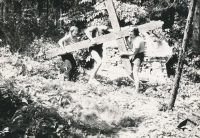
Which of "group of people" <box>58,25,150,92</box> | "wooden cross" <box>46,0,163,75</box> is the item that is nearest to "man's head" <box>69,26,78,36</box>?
"group of people" <box>58,25,150,92</box>

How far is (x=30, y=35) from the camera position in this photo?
1251cm

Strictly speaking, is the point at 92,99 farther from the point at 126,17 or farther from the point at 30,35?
the point at 30,35

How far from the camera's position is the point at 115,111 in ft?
18.2

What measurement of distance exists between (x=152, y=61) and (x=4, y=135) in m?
8.21

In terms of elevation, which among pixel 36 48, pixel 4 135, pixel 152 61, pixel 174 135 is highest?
pixel 36 48

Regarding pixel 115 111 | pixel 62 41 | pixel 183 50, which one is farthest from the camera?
pixel 62 41

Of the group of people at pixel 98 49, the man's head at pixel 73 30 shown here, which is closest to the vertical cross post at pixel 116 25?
the group of people at pixel 98 49

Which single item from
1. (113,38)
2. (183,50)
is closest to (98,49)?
(113,38)

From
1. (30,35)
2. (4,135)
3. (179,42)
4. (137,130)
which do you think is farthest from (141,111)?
(30,35)

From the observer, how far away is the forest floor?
15.8 feet

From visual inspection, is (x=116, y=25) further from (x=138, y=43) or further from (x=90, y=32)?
(x=138, y=43)

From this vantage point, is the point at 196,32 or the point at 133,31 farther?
the point at 196,32

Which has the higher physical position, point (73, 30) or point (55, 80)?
point (73, 30)

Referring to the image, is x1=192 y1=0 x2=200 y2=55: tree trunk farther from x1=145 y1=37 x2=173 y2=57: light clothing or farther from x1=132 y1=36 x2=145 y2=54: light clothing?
x1=132 y1=36 x2=145 y2=54: light clothing
